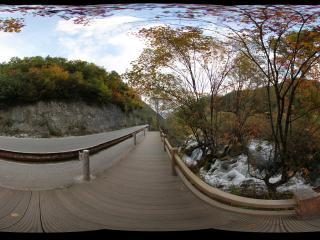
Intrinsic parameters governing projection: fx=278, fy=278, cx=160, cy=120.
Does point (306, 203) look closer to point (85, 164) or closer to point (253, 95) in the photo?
point (253, 95)

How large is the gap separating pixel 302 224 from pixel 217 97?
774 mm

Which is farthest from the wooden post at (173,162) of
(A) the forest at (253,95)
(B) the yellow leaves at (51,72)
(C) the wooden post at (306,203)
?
(B) the yellow leaves at (51,72)

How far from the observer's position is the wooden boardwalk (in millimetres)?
1368

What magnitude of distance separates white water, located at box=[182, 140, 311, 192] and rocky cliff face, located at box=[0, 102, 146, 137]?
68 cm

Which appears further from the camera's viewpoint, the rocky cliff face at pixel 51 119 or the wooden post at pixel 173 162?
the wooden post at pixel 173 162

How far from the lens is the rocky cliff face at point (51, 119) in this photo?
1398 mm

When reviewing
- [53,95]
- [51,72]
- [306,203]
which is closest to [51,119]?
[53,95]

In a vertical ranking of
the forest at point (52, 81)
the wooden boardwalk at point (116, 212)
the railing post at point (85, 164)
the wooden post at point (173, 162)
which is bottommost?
the wooden boardwalk at point (116, 212)

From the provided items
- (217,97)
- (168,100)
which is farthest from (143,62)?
(217,97)

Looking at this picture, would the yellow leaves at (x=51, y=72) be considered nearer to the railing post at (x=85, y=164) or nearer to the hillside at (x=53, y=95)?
the hillside at (x=53, y=95)

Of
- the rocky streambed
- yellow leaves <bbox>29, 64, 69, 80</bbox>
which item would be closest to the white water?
the rocky streambed

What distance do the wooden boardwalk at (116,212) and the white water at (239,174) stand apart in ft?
0.46

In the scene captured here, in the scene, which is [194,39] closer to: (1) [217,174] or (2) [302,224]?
(1) [217,174]

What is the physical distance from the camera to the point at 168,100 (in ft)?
5.66
